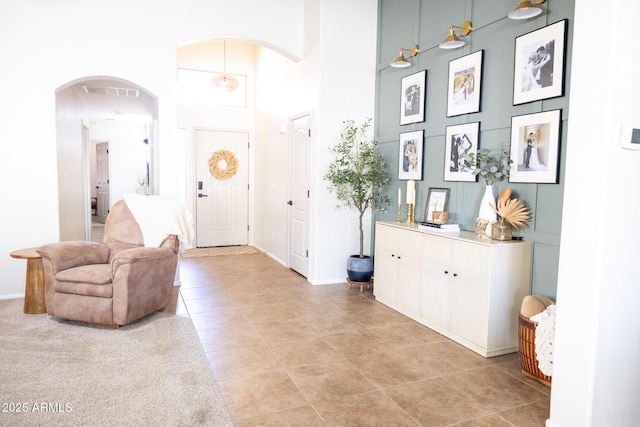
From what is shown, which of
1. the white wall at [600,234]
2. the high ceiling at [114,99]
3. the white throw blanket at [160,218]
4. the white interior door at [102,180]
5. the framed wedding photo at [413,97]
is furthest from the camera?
the white interior door at [102,180]

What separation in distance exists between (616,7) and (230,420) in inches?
104

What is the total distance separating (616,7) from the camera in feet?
6.17

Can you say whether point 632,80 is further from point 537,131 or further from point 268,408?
point 268,408

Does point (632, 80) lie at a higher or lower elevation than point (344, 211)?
higher

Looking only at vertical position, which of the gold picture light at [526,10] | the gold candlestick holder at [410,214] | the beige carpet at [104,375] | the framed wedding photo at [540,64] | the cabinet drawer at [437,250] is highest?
the gold picture light at [526,10]

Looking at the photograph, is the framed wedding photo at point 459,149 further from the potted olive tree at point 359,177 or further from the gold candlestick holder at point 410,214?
the potted olive tree at point 359,177

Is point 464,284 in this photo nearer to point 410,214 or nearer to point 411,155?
point 410,214

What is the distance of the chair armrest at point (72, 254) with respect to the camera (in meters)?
3.56

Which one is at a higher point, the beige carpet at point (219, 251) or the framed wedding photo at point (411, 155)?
the framed wedding photo at point (411, 155)

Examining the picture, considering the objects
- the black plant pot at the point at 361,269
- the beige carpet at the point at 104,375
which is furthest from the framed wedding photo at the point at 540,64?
the beige carpet at the point at 104,375

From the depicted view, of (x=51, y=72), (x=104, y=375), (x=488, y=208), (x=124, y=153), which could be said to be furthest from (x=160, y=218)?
(x=124, y=153)

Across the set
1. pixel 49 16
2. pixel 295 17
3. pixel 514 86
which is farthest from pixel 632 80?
pixel 49 16

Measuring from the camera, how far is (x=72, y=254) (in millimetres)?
3699

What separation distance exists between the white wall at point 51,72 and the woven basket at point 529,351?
3704 millimetres
